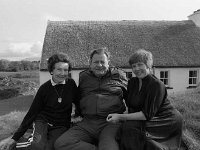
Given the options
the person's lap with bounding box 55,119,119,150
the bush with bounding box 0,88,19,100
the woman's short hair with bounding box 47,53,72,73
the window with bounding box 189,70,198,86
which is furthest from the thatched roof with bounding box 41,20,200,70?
the person's lap with bounding box 55,119,119,150

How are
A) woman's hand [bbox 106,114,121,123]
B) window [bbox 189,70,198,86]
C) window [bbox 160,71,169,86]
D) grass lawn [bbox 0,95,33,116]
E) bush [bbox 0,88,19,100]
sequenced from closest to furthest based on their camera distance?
woman's hand [bbox 106,114,121,123], grass lawn [bbox 0,95,33,116], window [bbox 160,71,169,86], window [bbox 189,70,198,86], bush [bbox 0,88,19,100]

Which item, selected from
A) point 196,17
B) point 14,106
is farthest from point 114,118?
point 196,17

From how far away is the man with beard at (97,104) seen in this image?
369cm

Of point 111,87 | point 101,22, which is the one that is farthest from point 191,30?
point 111,87

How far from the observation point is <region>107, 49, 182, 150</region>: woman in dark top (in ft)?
11.6

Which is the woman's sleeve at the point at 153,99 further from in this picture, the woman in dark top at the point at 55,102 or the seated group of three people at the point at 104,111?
the woman in dark top at the point at 55,102

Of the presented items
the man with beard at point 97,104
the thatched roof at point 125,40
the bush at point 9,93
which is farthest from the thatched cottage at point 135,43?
the man with beard at point 97,104

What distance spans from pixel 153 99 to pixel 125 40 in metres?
15.5

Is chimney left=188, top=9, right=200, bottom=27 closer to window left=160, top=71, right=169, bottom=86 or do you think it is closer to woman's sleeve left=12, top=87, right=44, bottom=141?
window left=160, top=71, right=169, bottom=86

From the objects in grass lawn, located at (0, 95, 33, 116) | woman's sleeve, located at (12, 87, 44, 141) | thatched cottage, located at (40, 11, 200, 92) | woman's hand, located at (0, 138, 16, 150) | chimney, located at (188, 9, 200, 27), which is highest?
chimney, located at (188, 9, 200, 27)

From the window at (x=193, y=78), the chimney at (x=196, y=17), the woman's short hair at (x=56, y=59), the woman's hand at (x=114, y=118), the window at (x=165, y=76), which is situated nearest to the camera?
the woman's hand at (x=114, y=118)

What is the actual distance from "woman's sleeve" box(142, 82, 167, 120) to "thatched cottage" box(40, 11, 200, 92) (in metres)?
12.6

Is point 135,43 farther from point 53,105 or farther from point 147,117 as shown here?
point 147,117

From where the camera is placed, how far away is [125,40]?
18.7 meters
